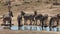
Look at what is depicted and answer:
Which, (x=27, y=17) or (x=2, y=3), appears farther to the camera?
(x=2, y=3)

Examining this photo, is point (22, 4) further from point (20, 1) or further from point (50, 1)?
point (50, 1)

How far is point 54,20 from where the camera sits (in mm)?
22781

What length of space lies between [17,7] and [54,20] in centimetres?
1101

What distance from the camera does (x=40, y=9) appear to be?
106 ft

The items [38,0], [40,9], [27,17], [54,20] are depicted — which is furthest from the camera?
[38,0]

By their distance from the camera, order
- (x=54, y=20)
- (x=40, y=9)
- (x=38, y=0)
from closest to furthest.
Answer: (x=54, y=20), (x=40, y=9), (x=38, y=0)

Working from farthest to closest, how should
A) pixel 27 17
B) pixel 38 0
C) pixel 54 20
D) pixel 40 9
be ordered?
1. pixel 38 0
2. pixel 40 9
3. pixel 27 17
4. pixel 54 20

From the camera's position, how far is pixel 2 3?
3462 centimetres

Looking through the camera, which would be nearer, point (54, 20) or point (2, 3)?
point (54, 20)

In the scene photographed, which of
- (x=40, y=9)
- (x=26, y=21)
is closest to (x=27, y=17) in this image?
(x=26, y=21)

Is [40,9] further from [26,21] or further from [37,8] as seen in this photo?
[26,21]

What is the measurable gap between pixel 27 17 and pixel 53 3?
9116mm

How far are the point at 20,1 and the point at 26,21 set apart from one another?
876cm

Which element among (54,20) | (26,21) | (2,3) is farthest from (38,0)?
(54,20)
